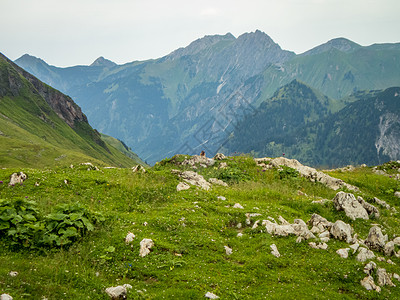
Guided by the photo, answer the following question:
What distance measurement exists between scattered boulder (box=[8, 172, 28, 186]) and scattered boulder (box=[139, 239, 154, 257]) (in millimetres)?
9836

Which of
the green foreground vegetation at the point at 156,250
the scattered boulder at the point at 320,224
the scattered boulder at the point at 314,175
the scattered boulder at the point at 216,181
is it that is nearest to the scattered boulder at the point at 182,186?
the green foreground vegetation at the point at 156,250

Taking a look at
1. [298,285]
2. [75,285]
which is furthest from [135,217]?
[298,285]

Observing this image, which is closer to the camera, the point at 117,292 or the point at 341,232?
the point at 117,292

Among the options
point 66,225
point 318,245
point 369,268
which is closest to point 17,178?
point 66,225

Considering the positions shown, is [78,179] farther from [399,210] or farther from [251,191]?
[399,210]

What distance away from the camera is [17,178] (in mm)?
16641

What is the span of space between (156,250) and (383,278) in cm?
883

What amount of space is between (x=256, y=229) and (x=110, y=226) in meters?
7.16

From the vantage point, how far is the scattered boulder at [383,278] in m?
10.4

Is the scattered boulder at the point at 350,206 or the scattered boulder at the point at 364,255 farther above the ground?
the scattered boulder at the point at 350,206

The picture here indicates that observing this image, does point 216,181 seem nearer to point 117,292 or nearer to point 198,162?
point 198,162

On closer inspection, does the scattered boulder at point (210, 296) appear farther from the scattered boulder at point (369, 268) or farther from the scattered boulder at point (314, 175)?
the scattered boulder at point (314, 175)

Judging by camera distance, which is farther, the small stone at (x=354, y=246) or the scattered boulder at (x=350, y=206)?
the scattered boulder at (x=350, y=206)

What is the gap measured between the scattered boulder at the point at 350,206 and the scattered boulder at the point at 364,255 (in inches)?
203
